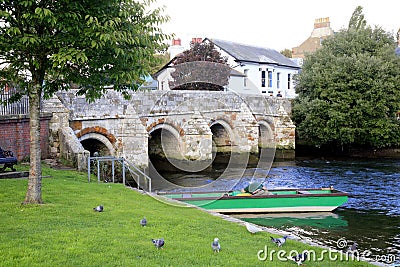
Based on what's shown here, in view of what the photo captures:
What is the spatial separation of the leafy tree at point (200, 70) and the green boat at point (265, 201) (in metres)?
20.5

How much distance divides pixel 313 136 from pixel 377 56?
7937 mm

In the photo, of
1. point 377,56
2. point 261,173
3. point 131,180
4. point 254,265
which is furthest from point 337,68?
point 254,265

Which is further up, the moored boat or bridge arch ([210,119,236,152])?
bridge arch ([210,119,236,152])

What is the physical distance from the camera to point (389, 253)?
12.8 m

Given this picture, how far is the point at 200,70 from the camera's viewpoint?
38000mm

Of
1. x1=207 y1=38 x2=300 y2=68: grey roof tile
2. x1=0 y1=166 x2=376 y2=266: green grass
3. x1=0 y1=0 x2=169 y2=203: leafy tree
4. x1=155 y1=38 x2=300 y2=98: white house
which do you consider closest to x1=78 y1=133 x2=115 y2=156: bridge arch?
x1=0 y1=166 x2=376 y2=266: green grass

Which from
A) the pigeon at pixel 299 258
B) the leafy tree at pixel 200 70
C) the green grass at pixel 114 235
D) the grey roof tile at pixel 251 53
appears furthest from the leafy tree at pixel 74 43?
the grey roof tile at pixel 251 53

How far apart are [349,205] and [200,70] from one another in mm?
21232

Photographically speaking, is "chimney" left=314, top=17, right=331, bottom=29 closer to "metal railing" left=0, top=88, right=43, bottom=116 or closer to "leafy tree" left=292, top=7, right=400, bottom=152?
"leafy tree" left=292, top=7, right=400, bottom=152

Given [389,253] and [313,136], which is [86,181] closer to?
[389,253]

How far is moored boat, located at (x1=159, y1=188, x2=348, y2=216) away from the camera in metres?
17.0

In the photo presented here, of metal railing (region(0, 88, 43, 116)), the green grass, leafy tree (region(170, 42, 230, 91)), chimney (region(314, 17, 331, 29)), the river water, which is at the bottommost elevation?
the river water

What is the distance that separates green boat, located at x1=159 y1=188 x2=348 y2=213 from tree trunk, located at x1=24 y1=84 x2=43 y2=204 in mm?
6825

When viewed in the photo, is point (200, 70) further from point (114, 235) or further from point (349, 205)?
point (114, 235)
